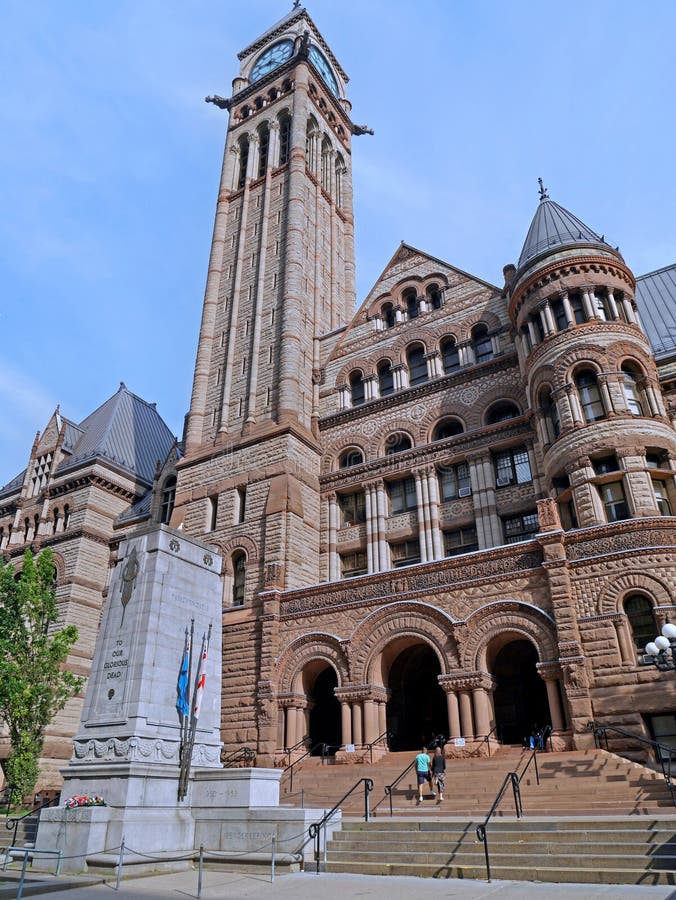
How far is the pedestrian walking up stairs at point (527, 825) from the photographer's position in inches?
440

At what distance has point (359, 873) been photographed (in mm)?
12805

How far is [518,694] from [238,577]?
12222 millimetres

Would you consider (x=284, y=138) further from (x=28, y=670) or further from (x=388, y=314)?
(x=28, y=670)

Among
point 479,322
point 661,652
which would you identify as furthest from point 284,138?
point 661,652

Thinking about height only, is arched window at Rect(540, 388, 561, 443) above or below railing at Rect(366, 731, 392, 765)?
above

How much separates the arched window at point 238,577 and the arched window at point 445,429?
389 inches

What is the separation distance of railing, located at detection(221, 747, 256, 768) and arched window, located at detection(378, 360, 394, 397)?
16.8 meters

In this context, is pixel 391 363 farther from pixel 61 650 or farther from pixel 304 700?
pixel 61 650

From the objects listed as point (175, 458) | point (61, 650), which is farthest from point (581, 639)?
point (175, 458)

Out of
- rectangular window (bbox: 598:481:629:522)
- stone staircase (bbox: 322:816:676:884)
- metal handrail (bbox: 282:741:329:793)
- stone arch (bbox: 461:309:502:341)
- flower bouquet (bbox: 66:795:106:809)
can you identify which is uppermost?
stone arch (bbox: 461:309:502:341)

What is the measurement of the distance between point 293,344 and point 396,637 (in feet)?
55.0

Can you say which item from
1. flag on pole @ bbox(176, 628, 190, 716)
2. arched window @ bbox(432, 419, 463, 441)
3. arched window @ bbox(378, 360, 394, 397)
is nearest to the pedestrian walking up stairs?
flag on pole @ bbox(176, 628, 190, 716)

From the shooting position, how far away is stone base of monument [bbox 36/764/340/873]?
13.6m

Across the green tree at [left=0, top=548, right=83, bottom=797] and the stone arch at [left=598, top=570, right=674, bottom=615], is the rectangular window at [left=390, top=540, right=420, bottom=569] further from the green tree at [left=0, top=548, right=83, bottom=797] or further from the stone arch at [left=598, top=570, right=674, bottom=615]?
the green tree at [left=0, top=548, right=83, bottom=797]
